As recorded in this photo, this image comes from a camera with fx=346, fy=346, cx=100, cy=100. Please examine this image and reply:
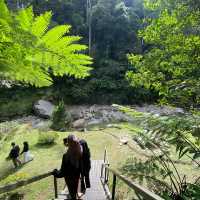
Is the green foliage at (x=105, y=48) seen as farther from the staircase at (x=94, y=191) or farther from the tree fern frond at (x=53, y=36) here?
the tree fern frond at (x=53, y=36)

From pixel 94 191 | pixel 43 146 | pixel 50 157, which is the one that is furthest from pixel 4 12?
pixel 43 146

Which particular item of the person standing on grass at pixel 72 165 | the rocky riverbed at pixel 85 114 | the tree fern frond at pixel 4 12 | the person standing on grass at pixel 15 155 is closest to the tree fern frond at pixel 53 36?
the tree fern frond at pixel 4 12

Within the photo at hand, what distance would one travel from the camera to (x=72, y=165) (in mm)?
5496

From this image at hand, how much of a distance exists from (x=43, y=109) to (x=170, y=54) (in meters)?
30.0

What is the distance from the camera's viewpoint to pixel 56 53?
1.47 metres

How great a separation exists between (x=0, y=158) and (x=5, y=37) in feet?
53.7

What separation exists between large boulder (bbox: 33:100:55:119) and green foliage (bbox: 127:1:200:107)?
27971 mm

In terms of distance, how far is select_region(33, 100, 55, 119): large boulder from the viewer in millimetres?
37269

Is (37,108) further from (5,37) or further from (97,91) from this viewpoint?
(5,37)

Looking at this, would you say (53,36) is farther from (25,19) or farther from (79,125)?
(79,125)

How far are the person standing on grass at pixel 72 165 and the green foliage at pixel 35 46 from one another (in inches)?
144

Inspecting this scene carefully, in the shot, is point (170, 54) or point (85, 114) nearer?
point (170, 54)

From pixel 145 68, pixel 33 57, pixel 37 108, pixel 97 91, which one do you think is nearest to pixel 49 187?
pixel 145 68

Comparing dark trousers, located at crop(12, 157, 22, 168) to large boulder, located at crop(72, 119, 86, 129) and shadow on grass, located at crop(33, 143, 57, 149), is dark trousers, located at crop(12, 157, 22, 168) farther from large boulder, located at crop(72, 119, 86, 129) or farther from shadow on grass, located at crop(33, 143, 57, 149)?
large boulder, located at crop(72, 119, 86, 129)
